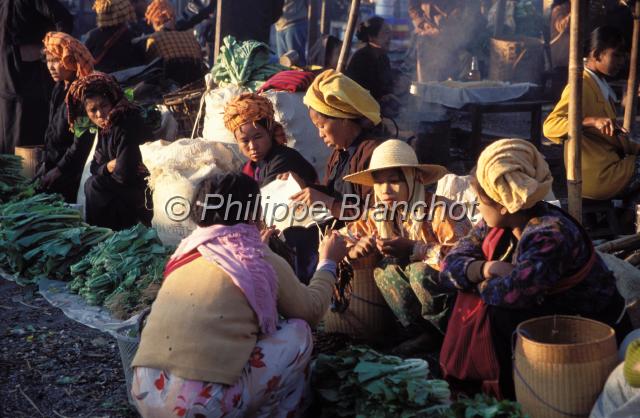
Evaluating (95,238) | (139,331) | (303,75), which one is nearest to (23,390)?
(139,331)

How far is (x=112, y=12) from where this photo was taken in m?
9.11

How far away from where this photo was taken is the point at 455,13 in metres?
12.5

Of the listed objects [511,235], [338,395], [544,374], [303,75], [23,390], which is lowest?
[23,390]

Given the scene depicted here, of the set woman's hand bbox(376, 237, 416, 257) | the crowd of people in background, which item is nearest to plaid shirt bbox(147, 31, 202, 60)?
the crowd of people in background

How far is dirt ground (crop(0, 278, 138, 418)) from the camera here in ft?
13.5

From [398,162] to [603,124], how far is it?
1816mm

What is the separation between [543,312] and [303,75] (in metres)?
3.61

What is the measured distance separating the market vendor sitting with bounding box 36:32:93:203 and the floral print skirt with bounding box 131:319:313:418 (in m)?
4.10

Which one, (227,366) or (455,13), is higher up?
(455,13)

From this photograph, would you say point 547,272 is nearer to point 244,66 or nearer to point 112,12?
point 244,66

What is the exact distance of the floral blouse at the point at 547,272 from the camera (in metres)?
3.44

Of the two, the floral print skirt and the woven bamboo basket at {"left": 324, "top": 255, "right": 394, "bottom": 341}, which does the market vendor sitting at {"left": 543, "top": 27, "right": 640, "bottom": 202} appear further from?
the floral print skirt

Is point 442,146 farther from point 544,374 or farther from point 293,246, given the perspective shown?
point 544,374

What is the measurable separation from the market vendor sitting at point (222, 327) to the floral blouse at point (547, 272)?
821mm
